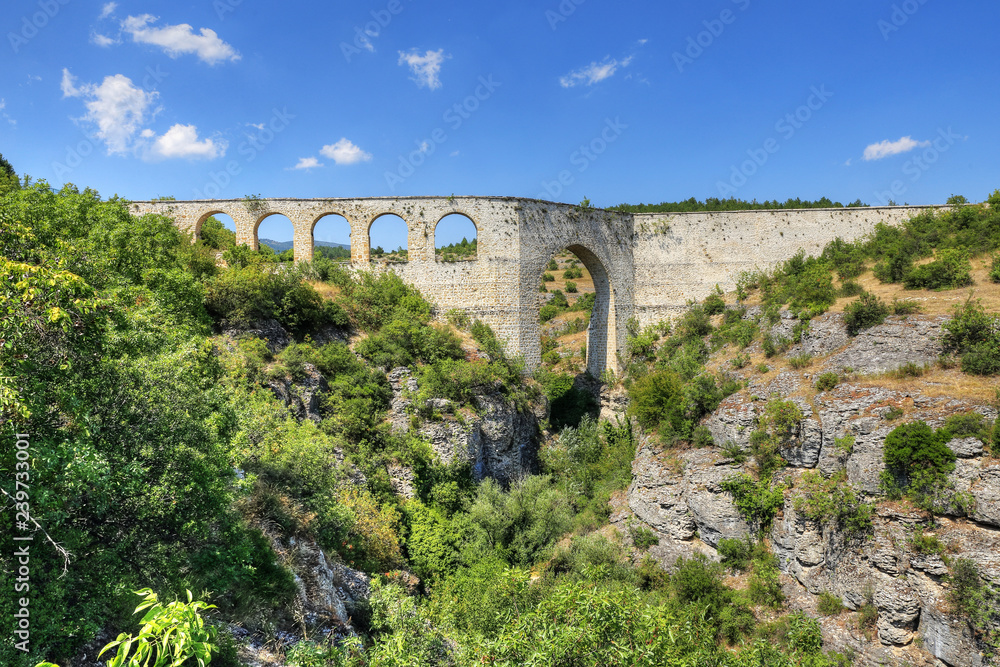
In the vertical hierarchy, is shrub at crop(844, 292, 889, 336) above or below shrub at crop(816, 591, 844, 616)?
above

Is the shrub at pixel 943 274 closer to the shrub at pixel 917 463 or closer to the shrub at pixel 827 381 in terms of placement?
the shrub at pixel 827 381

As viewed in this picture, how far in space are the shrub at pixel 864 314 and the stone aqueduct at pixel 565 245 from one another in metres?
7.44

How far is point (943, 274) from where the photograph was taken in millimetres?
15047

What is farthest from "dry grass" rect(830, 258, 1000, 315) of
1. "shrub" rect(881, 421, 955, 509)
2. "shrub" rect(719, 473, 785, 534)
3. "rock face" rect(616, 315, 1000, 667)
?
"shrub" rect(719, 473, 785, 534)

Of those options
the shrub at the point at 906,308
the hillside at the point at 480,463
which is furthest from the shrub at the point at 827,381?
the shrub at the point at 906,308

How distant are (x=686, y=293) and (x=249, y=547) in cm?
2018

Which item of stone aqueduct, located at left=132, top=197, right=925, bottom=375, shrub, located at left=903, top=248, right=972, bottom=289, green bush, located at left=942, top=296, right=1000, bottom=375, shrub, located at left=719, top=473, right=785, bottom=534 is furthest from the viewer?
stone aqueduct, located at left=132, top=197, right=925, bottom=375

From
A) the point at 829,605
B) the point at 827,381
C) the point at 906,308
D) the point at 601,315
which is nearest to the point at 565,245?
the point at 601,315

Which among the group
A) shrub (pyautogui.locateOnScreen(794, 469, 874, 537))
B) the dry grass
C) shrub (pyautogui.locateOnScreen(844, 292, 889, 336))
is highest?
the dry grass

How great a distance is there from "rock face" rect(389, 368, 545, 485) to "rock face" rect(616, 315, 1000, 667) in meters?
4.25

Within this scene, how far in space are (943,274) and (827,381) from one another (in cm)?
576

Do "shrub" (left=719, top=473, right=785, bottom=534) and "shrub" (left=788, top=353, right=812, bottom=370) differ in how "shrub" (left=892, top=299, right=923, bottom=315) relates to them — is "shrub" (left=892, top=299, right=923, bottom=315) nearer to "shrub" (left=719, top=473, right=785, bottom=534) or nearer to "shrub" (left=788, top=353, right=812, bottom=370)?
"shrub" (left=788, top=353, right=812, bottom=370)

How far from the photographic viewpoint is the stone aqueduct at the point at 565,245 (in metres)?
19.1

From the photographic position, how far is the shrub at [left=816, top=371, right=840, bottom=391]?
1353cm
